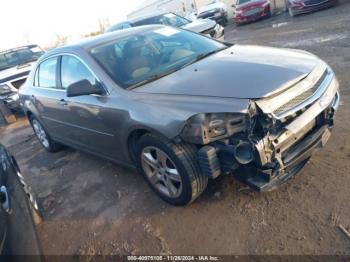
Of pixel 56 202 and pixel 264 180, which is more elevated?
pixel 264 180

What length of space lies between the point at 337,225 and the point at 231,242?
866 millimetres

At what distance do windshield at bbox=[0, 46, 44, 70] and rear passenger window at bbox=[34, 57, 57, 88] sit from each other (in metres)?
5.39

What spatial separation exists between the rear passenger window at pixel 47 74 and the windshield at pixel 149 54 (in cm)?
111

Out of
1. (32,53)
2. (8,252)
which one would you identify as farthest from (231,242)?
(32,53)

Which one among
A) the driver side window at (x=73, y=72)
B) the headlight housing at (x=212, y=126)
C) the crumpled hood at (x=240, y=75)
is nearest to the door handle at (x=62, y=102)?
the driver side window at (x=73, y=72)

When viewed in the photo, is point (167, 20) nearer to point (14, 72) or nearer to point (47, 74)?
point (14, 72)

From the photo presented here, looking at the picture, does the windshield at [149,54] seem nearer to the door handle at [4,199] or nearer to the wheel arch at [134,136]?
the wheel arch at [134,136]

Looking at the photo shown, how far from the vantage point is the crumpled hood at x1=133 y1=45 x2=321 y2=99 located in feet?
8.91

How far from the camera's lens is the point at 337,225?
105 inches

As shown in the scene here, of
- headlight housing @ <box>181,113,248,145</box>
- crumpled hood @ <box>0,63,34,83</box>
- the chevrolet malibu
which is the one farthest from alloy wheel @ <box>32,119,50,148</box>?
headlight housing @ <box>181,113,248,145</box>

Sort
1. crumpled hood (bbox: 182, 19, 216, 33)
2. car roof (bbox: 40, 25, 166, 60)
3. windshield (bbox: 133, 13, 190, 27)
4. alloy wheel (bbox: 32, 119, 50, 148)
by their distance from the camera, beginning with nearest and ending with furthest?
car roof (bbox: 40, 25, 166, 60)
alloy wheel (bbox: 32, 119, 50, 148)
crumpled hood (bbox: 182, 19, 216, 33)
windshield (bbox: 133, 13, 190, 27)

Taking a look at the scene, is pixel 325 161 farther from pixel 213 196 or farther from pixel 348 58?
pixel 348 58

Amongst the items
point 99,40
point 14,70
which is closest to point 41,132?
point 99,40

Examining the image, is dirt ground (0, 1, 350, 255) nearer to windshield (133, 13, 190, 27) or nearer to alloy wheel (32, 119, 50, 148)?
alloy wheel (32, 119, 50, 148)
